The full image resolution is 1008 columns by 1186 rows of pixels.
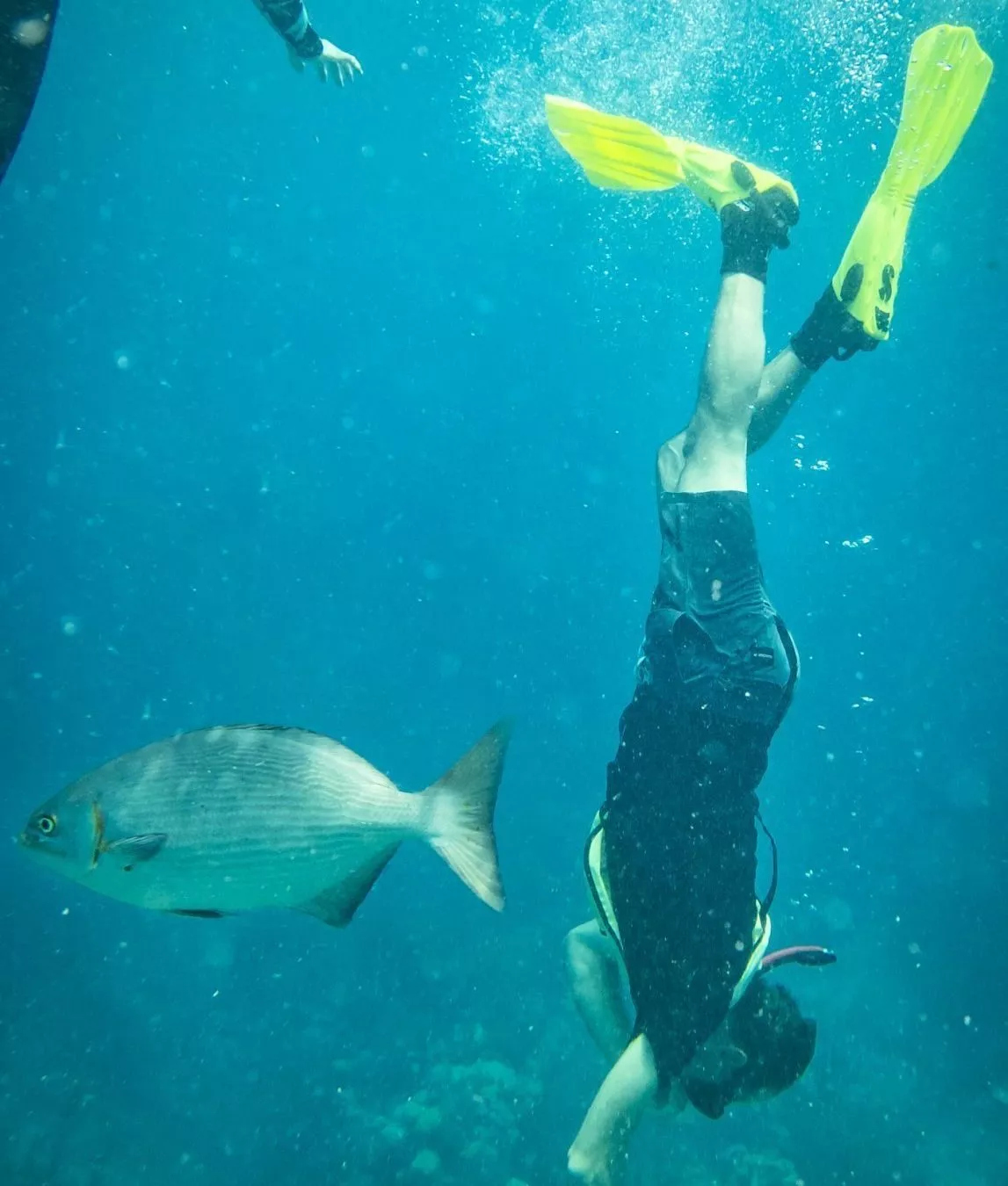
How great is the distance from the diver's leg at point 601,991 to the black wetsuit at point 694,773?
1.79 ft

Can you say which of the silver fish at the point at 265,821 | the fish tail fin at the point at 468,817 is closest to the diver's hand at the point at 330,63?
the silver fish at the point at 265,821

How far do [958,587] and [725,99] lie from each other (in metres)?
24.5

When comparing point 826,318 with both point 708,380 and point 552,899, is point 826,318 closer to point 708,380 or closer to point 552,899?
point 708,380

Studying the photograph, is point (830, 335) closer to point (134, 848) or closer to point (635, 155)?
point (635, 155)

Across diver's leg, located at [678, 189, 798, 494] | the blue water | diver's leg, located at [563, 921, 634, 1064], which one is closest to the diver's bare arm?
diver's leg, located at [678, 189, 798, 494]

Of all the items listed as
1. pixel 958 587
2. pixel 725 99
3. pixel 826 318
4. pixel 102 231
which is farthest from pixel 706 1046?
pixel 958 587

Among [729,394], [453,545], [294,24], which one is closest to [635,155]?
[729,394]

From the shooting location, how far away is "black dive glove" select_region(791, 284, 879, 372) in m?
4.52

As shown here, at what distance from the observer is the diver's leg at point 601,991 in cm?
379

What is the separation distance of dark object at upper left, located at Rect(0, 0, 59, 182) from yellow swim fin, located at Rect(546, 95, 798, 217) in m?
4.04

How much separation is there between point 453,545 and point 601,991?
26.4 m

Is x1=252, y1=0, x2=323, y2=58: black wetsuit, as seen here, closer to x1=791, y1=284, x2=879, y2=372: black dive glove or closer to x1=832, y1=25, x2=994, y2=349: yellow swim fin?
x1=791, y1=284, x2=879, y2=372: black dive glove

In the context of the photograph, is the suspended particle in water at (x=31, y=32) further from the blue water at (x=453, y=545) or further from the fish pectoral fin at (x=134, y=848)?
the blue water at (x=453, y=545)

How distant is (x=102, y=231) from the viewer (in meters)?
29.6
